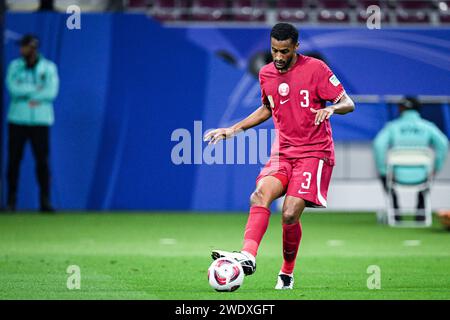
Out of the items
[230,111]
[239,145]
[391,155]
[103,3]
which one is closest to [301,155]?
[239,145]

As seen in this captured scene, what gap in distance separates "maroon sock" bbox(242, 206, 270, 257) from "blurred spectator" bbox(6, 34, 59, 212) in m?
9.85

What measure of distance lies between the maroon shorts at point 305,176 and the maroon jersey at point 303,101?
59 millimetres

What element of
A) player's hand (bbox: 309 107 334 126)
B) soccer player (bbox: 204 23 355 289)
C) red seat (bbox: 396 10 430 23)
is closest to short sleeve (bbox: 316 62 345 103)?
soccer player (bbox: 204 23 355 289)

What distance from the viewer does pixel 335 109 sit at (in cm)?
887

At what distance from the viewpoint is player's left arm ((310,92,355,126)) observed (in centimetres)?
866

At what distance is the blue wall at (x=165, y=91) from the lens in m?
19.3

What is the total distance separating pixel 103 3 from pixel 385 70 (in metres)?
6.59

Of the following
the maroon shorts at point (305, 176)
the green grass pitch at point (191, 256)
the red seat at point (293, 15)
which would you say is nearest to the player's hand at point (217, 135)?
the maroon shorts at point (305, 176)

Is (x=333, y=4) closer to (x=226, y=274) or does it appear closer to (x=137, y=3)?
(x=137, y=3)

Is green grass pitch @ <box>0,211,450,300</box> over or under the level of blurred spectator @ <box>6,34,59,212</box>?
under

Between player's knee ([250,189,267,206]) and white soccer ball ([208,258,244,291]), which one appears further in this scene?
player's knee ([250,189,267,206])

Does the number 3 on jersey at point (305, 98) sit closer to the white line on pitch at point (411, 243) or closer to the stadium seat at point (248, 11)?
the white line on pitch at point (411, 243)

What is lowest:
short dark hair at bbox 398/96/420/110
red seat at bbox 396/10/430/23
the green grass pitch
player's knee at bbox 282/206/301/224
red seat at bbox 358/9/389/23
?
the green grass pitch

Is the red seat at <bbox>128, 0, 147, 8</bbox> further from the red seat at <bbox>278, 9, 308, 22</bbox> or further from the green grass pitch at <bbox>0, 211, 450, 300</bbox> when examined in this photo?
the green grass pitch at <bbox>0, 211, 450, 300</bbox>
